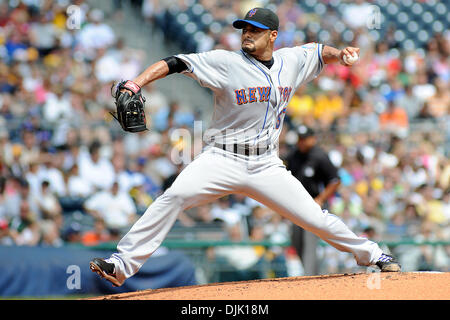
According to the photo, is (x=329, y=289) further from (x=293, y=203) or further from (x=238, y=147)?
(x=238, y=147)

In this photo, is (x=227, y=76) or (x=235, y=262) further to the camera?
(x=235, y=262)

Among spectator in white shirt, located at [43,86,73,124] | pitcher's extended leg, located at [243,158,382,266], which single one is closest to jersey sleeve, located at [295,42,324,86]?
pitcher's extended leg, located at [243,158,382,266]

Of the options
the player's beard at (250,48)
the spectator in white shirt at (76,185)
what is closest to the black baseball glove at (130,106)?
the player's beard at (250,48)

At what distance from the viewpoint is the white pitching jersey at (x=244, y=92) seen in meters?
4.20

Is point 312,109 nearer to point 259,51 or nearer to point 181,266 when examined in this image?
point 181,266

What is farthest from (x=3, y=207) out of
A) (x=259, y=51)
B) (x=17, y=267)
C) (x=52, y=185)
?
(x=259, y=51)

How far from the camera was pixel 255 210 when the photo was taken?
341 inches

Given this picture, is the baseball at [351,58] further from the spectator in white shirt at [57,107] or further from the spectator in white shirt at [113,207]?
the spectator in white shirt at [57,107]

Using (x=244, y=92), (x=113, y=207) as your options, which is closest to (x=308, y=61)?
(x=244, y=92)

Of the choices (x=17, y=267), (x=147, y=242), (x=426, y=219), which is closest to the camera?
(x=147, y=242)

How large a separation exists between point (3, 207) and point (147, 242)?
5133 millimetres

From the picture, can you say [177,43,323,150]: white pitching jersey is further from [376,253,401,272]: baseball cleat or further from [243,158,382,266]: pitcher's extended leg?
[376,253,401,272]: baseball cleat
